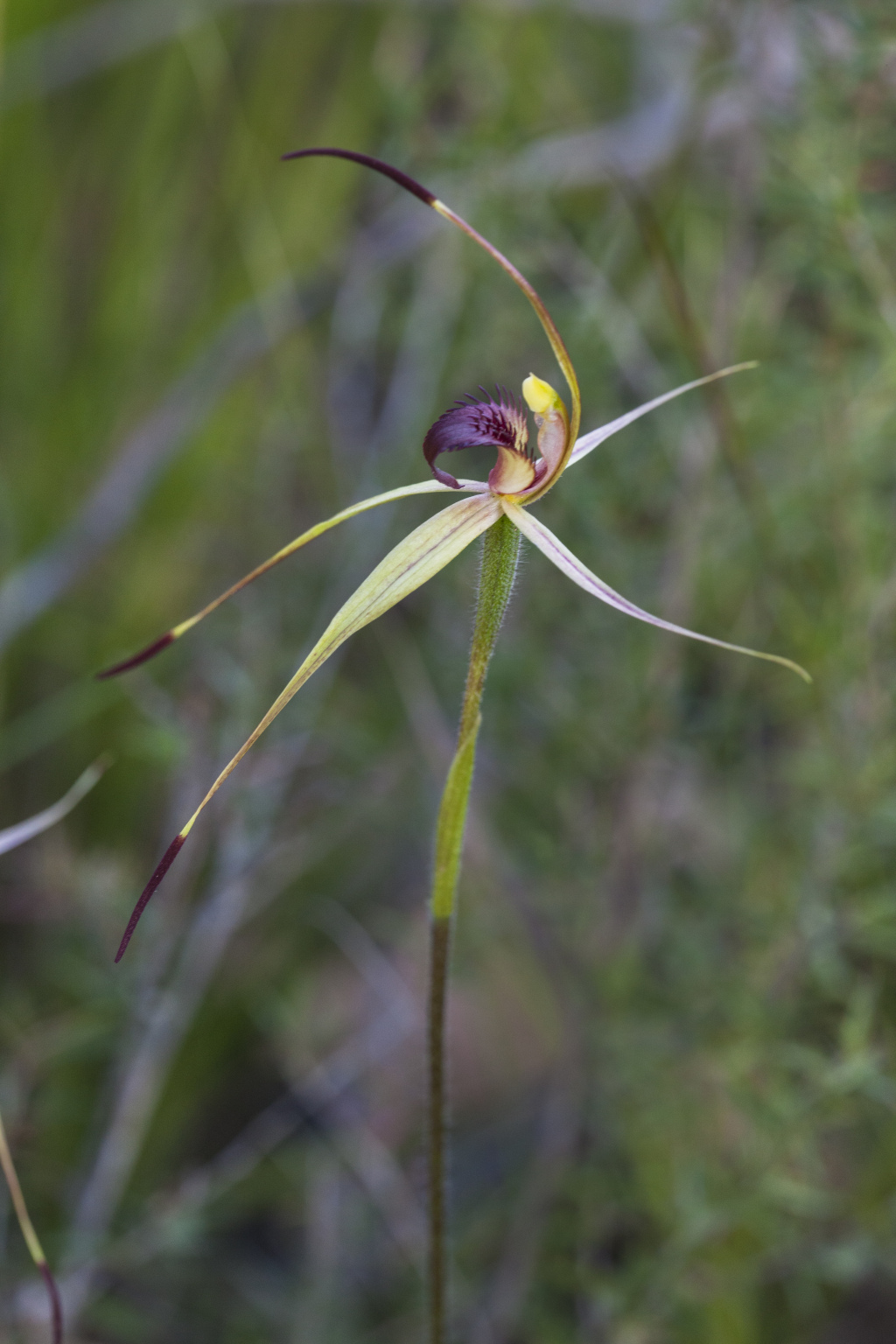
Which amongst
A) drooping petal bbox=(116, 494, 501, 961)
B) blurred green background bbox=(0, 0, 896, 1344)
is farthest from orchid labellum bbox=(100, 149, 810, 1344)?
blurred green background bbox=(0, 0, 896, 1344)

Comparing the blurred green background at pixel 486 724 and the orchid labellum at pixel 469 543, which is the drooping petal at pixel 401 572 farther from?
the blurred green background at pixel 486 724

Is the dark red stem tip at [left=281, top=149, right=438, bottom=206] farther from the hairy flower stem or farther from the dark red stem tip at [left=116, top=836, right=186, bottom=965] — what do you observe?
the dark red stem tip at [left=116, top=836, right=186, bottom=965]

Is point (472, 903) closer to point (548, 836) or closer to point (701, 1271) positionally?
point (548, 836)

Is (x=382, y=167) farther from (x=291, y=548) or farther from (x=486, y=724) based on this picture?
(x=486, y=724)

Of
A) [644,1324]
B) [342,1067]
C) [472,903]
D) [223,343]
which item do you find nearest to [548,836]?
[472,903]

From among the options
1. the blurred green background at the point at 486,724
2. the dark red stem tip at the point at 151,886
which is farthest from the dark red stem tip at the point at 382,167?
the blurred green background at the point at 486,724

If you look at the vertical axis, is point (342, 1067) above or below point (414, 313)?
below
